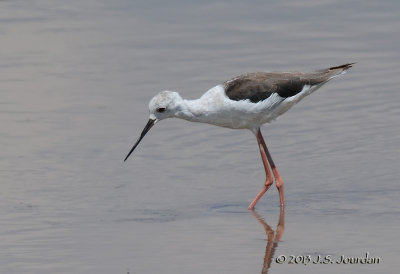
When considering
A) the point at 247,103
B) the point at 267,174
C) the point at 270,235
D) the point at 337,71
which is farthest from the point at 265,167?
the point at 270,235

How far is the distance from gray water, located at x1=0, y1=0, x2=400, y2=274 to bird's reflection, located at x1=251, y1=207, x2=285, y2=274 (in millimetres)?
22

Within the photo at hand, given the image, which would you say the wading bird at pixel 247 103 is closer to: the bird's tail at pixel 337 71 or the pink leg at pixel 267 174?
the pink leg at pixel 267 174

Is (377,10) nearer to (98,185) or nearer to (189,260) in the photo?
(98,185)

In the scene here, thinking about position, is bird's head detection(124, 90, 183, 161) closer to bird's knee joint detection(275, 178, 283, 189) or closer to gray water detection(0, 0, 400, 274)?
gray water detection(0, 0, 400, 274)

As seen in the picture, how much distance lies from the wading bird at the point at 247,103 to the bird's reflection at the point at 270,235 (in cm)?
36

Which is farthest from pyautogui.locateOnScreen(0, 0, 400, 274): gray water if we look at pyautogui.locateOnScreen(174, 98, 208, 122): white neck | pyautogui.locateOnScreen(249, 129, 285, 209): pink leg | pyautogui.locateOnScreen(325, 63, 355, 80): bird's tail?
pyautogui.locateOnScreen(325, 63, 355, 80): bird's tail

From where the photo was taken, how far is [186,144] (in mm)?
11422

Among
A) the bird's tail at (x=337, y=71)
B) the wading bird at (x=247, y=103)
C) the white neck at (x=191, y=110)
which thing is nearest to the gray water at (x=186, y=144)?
the wading bird at (x=247, y=103)

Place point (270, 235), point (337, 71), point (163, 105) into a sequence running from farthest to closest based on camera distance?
point (337, 71)
point (163, 105)
point (270, 235)

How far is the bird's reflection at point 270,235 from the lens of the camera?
830 cm

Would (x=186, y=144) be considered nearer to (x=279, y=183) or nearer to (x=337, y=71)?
(x=279, y=183)

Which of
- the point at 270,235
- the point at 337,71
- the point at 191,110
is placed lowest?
the point at 270,235

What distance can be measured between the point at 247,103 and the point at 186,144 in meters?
1.36

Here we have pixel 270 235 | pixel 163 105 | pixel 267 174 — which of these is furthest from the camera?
pixel 267 174
